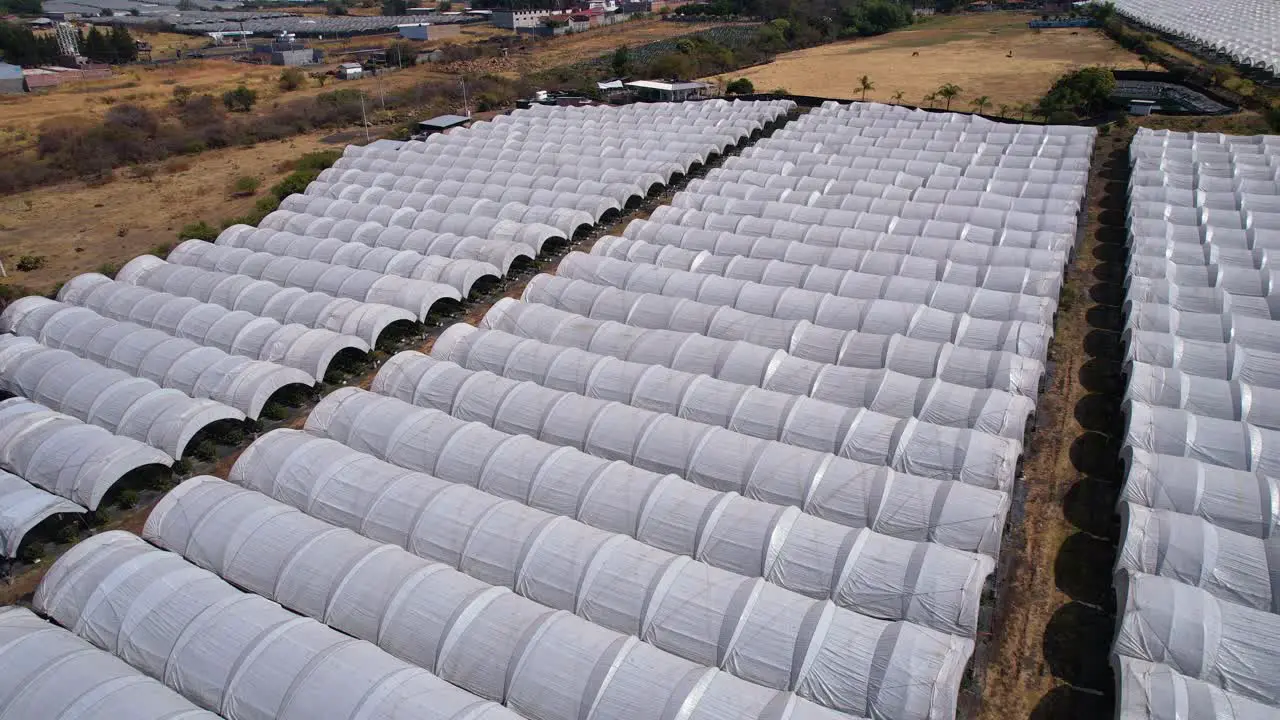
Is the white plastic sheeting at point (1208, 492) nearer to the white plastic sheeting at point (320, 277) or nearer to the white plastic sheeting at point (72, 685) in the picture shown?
the white plastic sheeting at point (72, 685)

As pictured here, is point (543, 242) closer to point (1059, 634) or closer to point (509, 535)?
point (509, 535)

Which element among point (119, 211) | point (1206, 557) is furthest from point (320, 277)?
point (1206, 557)

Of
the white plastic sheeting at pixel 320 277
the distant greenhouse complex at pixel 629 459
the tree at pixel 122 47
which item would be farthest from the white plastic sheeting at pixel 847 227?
the tree at pixel 122 47

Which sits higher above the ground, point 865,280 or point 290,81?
point 290,81

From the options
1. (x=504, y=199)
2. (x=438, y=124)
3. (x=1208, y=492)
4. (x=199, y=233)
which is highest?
(x=438, y=124)

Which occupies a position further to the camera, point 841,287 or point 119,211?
point 119,211

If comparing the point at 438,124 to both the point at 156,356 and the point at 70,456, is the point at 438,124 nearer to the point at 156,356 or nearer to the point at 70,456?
the point at 156,356

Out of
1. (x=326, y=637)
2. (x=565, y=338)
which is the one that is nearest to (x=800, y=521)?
(x=326, y=637)
